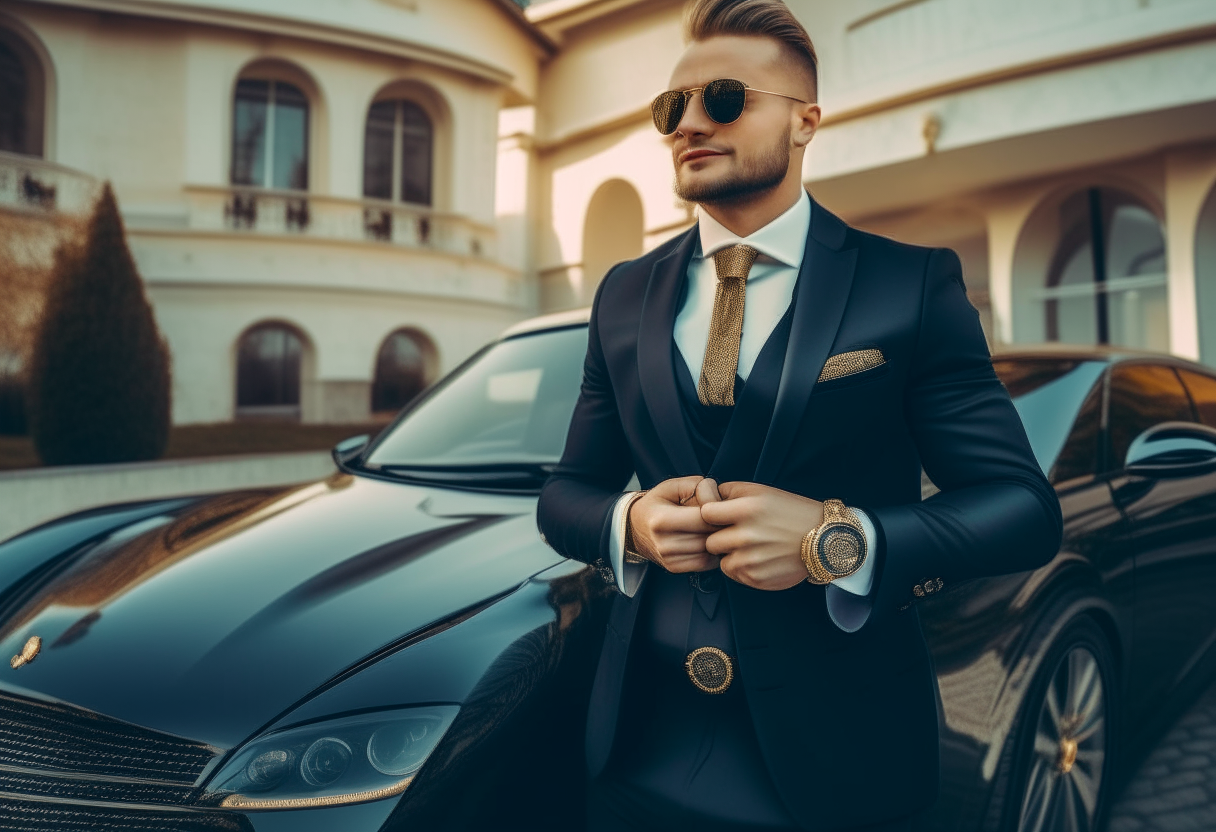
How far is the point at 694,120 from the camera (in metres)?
1.22

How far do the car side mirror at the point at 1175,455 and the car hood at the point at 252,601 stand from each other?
1.69 meters

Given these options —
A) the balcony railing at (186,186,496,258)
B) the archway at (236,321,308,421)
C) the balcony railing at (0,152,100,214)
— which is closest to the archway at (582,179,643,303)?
the balcony railing at (186,186,496,258)

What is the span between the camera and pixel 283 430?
47.6 feet

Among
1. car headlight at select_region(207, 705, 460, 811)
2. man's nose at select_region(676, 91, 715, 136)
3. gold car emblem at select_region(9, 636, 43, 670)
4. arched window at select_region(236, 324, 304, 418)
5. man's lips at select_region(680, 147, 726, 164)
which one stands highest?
arched window at select_region(236, 324, 304, 418)

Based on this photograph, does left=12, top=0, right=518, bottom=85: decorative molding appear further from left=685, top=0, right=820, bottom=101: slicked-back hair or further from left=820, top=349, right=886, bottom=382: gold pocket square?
left=820, top=349, right=886, bottom=382: gold pocket square

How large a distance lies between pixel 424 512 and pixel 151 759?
3.07 ft

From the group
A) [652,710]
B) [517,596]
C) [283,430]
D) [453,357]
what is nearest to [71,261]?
[283,430]

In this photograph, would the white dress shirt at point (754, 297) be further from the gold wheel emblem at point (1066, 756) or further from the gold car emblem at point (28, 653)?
the gold wheel emblem at point (1066, 756)

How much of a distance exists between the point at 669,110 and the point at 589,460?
52cm

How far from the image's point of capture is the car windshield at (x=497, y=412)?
285 cm

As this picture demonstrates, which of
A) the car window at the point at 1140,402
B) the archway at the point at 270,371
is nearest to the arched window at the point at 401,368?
the archway at the point at 270,371

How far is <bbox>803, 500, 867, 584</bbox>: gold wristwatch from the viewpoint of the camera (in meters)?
1.09

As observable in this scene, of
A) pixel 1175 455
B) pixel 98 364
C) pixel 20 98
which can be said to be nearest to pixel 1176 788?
pixel 1175 455

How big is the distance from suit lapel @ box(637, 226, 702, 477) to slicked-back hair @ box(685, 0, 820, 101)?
0.29 meters
